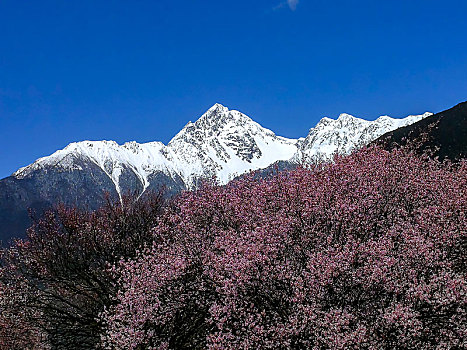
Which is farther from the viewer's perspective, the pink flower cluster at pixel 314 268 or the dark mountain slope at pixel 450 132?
the dark mountain slope at pixel 450 132

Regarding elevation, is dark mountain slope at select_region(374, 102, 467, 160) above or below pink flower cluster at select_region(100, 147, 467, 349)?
above

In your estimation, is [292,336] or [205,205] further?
[205,205]

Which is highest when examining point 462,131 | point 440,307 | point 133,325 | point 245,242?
point 462,131

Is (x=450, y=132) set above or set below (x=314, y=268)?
above

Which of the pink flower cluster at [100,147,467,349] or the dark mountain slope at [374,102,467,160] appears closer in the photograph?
the pink flower cluster at [100,147,467,349]

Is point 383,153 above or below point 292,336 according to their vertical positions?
above

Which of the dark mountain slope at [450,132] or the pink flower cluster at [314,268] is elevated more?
the dark mountain slope at [450,132]

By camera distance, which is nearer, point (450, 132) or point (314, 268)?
point (314, 268)

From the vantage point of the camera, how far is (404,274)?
10469 mm

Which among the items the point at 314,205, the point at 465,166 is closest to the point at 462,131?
the point at 465,166

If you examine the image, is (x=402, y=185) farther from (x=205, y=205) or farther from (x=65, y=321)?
(x=65, y=321)

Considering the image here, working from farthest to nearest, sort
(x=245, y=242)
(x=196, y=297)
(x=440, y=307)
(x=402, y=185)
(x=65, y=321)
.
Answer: (x=65, y=321) → (x=402, y=185) → (x=196, y=297) → (x=245, y=242) → (x=440, y=307)

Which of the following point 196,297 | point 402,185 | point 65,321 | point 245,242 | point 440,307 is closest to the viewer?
point 440,307

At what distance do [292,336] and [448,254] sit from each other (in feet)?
18.1
